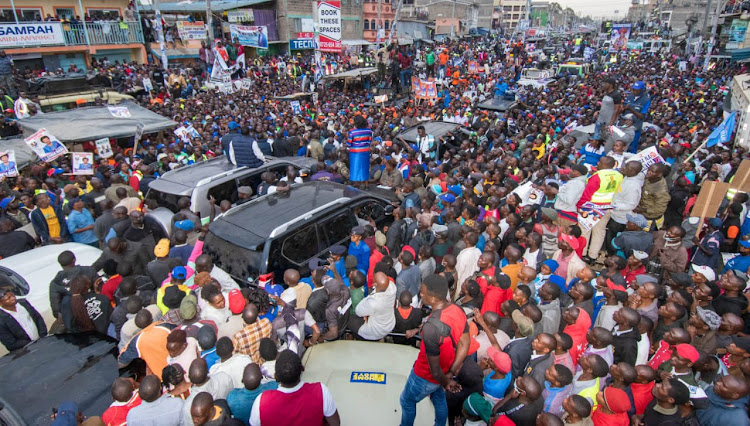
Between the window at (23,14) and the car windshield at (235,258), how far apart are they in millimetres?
23026

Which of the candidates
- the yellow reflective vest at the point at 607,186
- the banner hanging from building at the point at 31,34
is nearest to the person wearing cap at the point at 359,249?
the yellow reflective vest at the point at 607,186

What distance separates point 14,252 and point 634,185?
9.25 metres

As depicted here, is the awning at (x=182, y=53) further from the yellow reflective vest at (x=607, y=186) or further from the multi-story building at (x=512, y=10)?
the multi-story building at (x=512, y=10)

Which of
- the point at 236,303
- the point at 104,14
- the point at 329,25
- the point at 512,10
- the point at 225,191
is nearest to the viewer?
the point at 236,303

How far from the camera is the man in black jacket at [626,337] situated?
12.5 feet

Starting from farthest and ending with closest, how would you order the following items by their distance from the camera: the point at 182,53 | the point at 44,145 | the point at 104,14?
→ 1. the point at 182,53
2. the point at 104,14
3. the point at 44,145

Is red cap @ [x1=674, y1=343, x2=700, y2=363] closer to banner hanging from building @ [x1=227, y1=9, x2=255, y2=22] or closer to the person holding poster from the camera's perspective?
the person holding poster

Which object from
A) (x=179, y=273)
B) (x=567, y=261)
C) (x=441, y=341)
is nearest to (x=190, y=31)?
(x=179, y=273)

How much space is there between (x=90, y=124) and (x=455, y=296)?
11072 millimetres

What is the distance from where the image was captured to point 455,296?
538cm

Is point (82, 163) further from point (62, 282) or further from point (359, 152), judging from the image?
point (359, 152)

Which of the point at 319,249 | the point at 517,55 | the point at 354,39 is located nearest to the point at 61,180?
the point at 319,249

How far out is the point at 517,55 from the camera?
111 ft

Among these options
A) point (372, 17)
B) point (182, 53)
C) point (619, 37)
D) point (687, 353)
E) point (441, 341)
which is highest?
point (372, 17)
